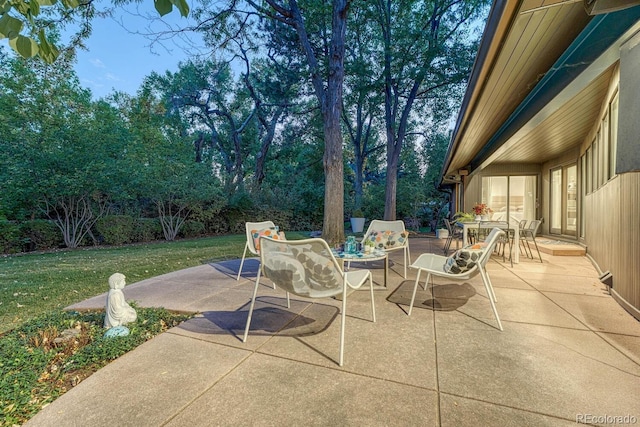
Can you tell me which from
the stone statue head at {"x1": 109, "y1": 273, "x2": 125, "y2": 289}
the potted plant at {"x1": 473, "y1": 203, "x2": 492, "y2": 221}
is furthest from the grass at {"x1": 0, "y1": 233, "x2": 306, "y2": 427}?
the potted plant at {"x1": 473, "y1": 203, "x2": 492, "y2": 221}

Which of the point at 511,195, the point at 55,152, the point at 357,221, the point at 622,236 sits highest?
the point at 55,152

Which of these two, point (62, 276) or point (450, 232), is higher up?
point (450, 232)

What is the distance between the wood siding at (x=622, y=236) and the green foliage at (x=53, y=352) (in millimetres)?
4272

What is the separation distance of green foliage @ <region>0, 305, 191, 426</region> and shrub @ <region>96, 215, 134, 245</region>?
6.76m

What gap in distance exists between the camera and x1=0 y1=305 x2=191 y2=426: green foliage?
4.84ft

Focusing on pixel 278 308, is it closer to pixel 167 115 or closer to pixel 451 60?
pixel 451 60

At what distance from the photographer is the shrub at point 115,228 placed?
26.9ft

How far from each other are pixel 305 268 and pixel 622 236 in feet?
11.6

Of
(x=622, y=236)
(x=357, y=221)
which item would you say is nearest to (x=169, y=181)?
(x=357, y=221)

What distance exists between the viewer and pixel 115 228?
834cm

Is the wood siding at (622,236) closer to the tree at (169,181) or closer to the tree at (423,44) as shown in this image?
the tree at (423,44)

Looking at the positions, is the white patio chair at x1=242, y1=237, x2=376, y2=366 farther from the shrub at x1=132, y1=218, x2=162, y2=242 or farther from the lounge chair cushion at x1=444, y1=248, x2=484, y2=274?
the shrub at x1=132, y1=218, x2=162, y2=242

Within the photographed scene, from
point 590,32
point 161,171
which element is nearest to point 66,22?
point 161,171

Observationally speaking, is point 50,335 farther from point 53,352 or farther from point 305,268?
point 305,268
